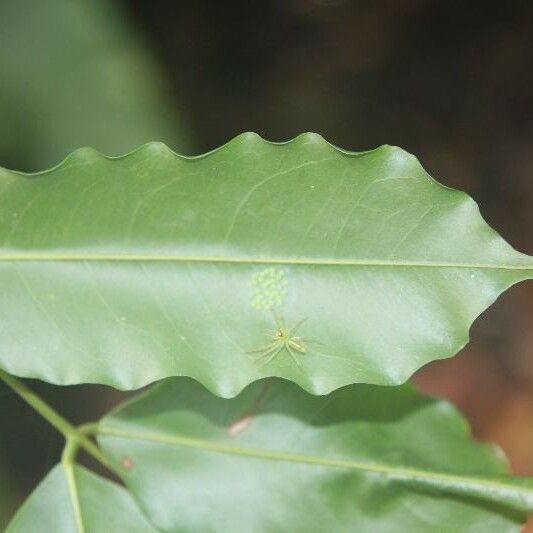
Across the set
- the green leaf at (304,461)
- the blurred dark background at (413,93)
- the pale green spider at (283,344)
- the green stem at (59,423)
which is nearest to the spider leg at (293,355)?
the pale green spider at (283,344)

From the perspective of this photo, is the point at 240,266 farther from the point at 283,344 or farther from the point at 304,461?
the point at 304,461

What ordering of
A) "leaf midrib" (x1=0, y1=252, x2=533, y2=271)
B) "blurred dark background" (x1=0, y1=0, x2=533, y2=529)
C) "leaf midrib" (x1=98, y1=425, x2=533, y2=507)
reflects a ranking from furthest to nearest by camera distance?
"blurred dark background" (x1=0, y1=0, x2=533, y2=529)
"leaf midrib" (x1=98, y1=425, x2=533, y2=507)
"leaf midrib" (x1=0, y1=252, x2=533, y2=271)

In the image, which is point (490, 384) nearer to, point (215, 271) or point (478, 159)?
point (478, 159)

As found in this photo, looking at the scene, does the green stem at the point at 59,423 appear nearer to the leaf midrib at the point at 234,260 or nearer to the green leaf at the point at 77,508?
the green leaf at the point at 77,508

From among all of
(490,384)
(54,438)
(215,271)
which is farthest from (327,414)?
(490,384)

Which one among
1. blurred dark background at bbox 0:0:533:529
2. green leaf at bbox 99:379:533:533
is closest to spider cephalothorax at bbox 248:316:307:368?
green leaf at bbox 99:379:533:533

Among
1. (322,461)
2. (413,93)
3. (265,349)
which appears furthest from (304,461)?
(413,93)

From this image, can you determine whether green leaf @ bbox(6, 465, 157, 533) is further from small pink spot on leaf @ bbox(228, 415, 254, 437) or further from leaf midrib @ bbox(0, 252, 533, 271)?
leaf midrib @ bbox(0, 252, 533, 271)
